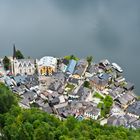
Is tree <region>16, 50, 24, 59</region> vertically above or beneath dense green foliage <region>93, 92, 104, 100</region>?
above

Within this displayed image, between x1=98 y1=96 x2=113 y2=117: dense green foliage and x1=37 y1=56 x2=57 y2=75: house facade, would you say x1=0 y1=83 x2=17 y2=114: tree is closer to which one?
x1=98 y1=96 x2=113 y2=117: dense green foliage

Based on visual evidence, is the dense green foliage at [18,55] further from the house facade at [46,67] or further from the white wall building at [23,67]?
the house facade at [46,67]

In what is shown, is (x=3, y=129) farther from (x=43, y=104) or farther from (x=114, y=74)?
(x=114, y=74)

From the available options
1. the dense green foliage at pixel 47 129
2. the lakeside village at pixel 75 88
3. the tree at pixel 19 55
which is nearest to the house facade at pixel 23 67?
the lakeside village at pixel 75 88

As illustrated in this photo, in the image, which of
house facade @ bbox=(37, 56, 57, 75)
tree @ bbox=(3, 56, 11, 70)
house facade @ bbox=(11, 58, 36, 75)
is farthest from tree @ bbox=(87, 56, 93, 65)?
tree @ bbox=(3, 56, 11, 70)

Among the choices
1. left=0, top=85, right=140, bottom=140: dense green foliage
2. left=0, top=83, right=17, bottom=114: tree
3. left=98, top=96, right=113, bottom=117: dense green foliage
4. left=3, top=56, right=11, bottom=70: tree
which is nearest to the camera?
left=0, top=85, right=140, bottom=140: dense green foliage

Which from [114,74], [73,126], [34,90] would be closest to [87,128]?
[73,126]
